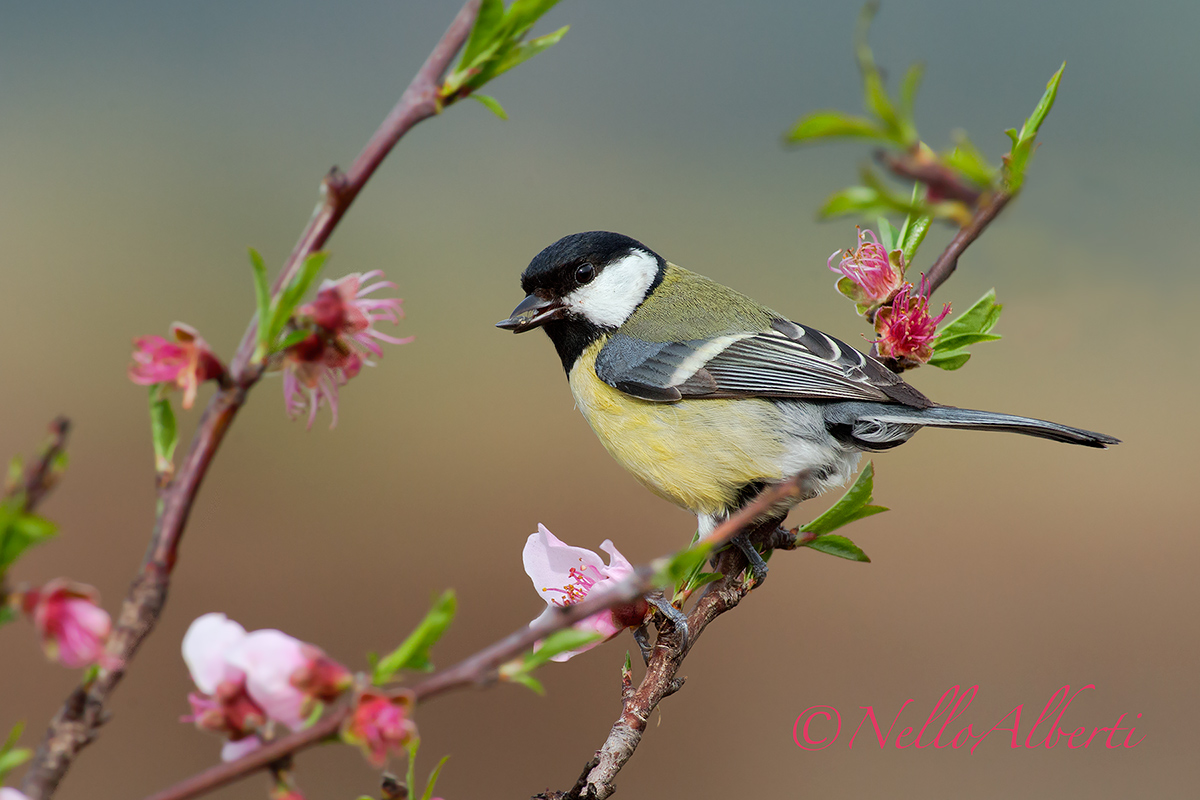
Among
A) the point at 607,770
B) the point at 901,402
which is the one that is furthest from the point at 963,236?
the point at 607,770

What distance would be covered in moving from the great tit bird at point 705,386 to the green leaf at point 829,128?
1.04m

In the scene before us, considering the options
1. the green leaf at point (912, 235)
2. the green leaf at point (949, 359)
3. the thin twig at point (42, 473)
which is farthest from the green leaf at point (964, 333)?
the thin twig at point (42, 473)

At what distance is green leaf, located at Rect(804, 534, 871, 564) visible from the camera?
3.35 feet

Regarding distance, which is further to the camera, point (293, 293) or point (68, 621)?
point (293, 293)

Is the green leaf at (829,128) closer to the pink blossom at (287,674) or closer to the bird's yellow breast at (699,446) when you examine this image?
the pink blossom at (287,674)

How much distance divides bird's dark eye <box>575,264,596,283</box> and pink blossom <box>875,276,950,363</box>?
690 millimetres

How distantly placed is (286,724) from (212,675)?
0.05 meters

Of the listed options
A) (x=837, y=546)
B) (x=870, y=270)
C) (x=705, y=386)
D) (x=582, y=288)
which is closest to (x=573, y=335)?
(x=582, y=288)

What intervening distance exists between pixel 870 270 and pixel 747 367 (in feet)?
1.54

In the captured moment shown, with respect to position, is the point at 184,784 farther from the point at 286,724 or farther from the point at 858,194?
the point at 858,194

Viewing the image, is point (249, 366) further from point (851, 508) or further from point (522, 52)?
point (851, 508)

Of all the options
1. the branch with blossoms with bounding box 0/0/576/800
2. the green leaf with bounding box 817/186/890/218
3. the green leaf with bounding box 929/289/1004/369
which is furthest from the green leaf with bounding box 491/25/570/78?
the green leaf with bounding box 929/289/1004/369

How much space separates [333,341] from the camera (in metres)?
0.59

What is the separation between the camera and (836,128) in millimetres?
395
